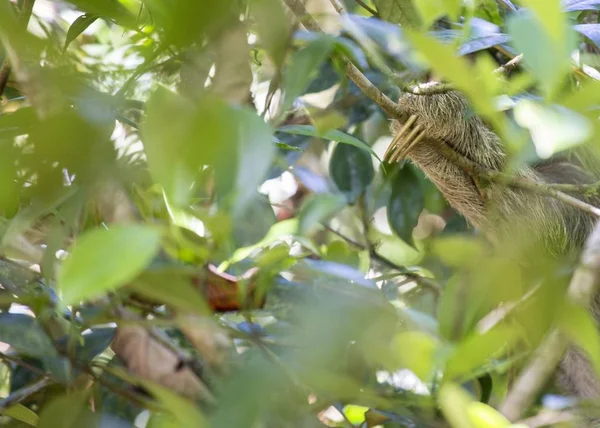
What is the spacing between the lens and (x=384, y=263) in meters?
1.52

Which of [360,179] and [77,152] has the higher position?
[77,152]

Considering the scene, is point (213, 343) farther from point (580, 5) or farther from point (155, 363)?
point (580, 5)

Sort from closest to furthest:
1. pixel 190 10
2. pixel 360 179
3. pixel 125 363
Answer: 1. pixel 190 10
2. pixel 125 363
3. pixel 360 179

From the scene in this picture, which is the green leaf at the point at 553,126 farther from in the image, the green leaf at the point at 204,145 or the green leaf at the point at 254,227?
the green leaf at the point at 254,227

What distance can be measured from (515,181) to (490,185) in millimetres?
382

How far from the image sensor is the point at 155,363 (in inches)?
28.7

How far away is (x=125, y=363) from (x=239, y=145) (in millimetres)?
580

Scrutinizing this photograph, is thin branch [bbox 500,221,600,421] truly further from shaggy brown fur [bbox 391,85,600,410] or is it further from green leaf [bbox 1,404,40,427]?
shaggy brown fur [bbox 391,85,600,410]

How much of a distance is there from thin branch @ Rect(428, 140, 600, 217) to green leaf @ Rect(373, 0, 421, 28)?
0.25 metres

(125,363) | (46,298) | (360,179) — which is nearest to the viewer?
(46,298)

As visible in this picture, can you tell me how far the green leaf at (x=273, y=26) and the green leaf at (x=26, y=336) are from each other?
1.56 ft

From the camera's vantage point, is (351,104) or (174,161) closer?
(174,161)

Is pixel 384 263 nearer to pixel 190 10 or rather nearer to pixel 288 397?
pixel 288 397

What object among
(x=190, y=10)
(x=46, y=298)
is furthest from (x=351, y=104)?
(x=190, y=10)
